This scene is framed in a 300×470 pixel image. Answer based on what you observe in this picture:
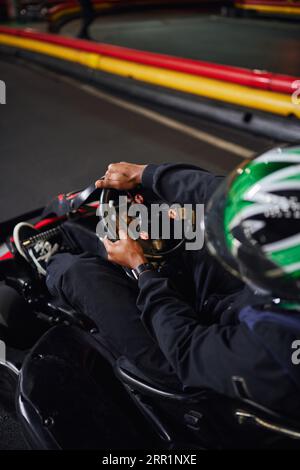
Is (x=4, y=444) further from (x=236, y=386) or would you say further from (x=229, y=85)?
(x=229, y=85)

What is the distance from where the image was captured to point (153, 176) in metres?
1.65

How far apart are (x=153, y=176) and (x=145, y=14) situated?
1073 cm

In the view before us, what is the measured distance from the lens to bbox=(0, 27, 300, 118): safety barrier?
3.60 metres

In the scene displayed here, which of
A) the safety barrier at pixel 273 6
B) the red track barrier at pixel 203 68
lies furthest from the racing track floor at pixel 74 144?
the safety barrier at pixel 273 6

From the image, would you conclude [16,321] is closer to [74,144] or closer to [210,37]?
[74,144]

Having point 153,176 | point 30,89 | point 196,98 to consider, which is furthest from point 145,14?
point 153,176

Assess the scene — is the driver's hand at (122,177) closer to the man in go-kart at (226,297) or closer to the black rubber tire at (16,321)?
the man in go-kart at (226,297)

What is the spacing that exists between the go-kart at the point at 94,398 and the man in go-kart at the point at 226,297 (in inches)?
2.1

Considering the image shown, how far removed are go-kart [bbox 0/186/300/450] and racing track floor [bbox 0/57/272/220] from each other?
3.64 feet

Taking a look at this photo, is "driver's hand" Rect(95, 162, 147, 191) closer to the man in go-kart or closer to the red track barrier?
the man in go-kart

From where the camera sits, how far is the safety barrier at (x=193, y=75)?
Result: 3600 mm

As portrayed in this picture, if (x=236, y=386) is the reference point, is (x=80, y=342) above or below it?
below

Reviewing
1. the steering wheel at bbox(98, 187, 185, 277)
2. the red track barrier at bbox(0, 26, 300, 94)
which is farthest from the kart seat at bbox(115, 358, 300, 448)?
the red track barrier at bbox(0, 26, 300, 94)
